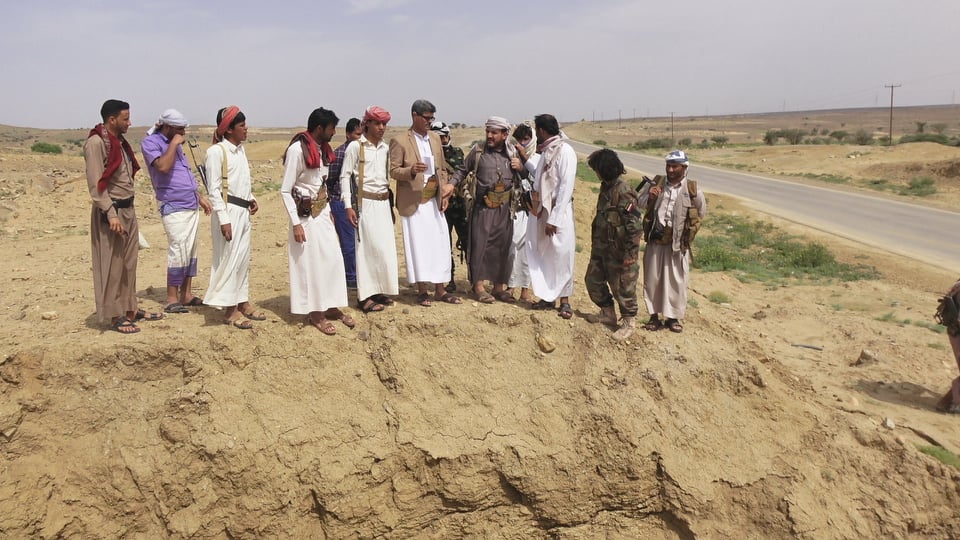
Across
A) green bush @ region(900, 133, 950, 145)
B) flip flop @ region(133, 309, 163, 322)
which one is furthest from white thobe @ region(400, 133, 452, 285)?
green bush @ region(900, 133, 950, 145)

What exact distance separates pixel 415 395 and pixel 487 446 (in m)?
0.61

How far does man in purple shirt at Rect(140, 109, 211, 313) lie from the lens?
14.6 ft

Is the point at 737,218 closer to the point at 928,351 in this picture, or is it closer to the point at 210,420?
the point at 928,351

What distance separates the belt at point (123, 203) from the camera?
437 cm

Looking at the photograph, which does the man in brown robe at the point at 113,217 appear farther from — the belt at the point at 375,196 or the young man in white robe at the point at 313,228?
the belt at the point at 375,196

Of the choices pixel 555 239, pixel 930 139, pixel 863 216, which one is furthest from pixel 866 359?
pixel 930 139

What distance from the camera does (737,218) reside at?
15.7 m

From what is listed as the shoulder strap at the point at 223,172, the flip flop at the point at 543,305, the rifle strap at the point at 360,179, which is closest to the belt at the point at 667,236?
the flip flop at the point at 543,305

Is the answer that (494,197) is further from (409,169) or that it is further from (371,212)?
(371,212)

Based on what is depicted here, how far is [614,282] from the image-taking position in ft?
15.8

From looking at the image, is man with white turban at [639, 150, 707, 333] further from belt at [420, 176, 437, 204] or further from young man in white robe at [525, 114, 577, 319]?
belt at [420, 176, 437, 204]

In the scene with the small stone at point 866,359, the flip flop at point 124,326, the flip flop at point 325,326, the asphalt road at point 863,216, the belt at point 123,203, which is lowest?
the small stone at point 866,359

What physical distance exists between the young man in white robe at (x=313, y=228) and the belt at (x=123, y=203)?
1.07m

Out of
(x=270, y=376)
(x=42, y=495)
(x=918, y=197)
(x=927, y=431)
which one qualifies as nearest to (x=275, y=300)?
(x=270, y=376)
